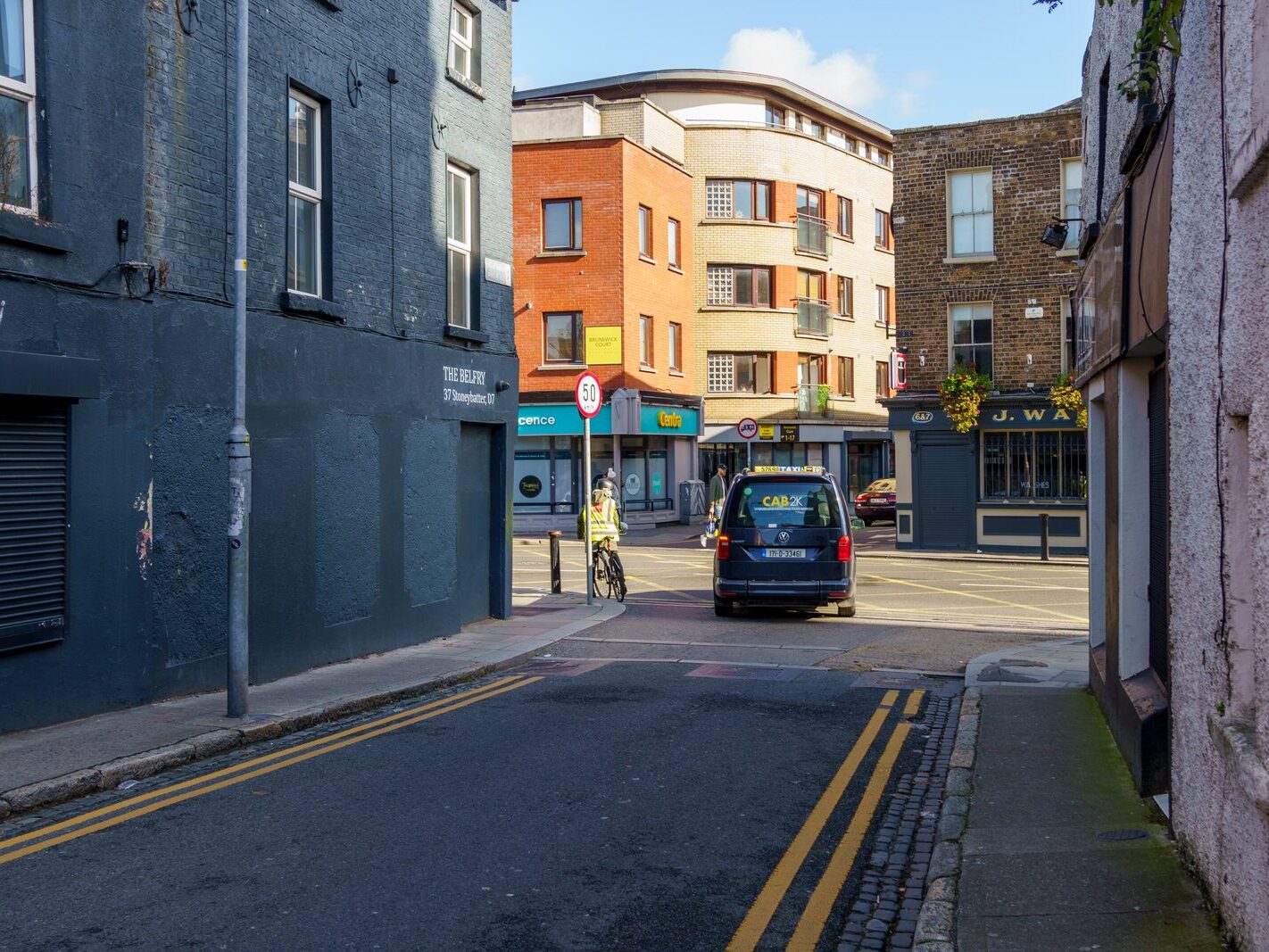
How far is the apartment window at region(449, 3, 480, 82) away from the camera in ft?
50.9

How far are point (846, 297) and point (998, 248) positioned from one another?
A: 69.3ft

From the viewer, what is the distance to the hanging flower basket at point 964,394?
28.8 metres

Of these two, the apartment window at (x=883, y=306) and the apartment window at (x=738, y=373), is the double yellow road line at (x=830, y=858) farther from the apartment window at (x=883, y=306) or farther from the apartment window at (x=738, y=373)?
the apartment window at (x=883, y=306)

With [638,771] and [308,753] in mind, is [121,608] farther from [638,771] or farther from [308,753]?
[638,771]

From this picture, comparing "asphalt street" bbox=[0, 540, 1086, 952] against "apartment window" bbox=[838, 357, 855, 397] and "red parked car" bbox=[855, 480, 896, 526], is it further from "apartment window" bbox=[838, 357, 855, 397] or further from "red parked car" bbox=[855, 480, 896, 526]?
"apartment window" bbox=[838, 357, 855, 397]

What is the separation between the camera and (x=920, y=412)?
29781 mm

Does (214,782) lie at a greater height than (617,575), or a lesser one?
lesser

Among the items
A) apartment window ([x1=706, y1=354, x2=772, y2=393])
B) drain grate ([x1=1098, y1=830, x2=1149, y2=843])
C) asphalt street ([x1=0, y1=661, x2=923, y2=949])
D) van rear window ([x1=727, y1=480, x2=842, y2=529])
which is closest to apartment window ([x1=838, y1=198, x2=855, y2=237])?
apartment window ([x1=706, y1=354, x2=772, y2=393])

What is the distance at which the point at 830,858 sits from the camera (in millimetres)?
6344

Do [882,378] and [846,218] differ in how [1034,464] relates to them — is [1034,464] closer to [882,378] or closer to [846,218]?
[846,218]

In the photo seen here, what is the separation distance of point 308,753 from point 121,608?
222 centimetres

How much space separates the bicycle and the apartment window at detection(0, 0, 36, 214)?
37.2 feet

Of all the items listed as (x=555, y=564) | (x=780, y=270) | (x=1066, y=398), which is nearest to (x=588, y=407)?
(x=555, y=564)

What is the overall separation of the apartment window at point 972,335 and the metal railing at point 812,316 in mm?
17053
